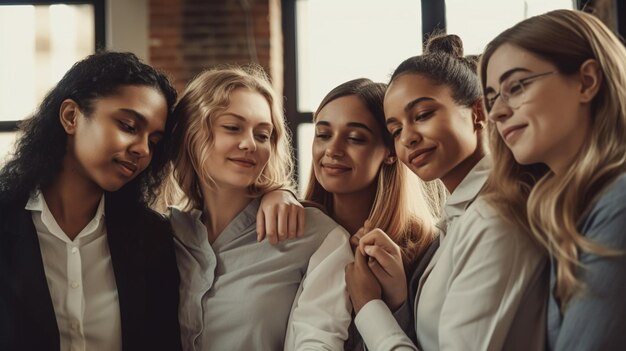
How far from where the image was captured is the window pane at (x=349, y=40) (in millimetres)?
4617

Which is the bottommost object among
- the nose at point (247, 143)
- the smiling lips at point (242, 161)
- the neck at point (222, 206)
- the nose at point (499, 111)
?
the neck at point (222, 206)

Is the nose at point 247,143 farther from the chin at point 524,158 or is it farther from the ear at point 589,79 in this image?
the ear at point 589,79

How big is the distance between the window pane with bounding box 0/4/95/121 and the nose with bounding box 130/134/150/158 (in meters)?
3.13

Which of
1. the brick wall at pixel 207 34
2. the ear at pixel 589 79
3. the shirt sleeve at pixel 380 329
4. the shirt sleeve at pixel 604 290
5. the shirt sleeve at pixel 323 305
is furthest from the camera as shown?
the brick wall at pixel 207 34

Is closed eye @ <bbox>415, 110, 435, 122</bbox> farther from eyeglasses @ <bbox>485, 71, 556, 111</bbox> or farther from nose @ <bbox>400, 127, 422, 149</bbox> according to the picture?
eyeglasses @ <bbox>485, 71, 556, 111</bbox>

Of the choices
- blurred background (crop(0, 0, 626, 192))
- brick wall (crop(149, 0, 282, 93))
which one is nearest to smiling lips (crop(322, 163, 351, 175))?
blurred background (crop(0, 0, 626, 192))

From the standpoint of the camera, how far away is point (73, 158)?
1.84m

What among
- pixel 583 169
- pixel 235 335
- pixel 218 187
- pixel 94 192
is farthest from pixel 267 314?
pixel 583 169

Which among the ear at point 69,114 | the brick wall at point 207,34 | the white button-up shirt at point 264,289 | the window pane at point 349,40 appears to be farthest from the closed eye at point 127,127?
the window pane at point 349,40

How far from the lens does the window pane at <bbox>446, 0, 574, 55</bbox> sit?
448 centimetres

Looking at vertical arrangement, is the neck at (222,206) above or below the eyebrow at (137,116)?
below

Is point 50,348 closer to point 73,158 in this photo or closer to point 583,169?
point 73,158

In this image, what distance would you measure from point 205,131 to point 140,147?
0.21m

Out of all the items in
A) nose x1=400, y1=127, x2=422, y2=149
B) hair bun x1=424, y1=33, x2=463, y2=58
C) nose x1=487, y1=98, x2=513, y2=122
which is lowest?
nose x1=400, y1=127, x2=422, y2=149
